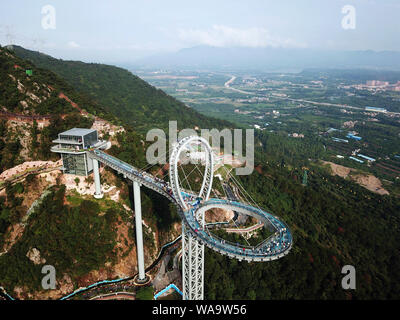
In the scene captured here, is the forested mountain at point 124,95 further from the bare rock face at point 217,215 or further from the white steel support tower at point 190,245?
the white steel support tower at point 190,245

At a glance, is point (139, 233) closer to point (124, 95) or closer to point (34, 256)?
point (34, 256)

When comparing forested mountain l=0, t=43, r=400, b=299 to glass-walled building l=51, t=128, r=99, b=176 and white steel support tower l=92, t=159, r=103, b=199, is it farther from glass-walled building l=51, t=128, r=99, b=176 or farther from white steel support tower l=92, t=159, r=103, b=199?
glass-walled building l=51, t=128, r=99, b=176

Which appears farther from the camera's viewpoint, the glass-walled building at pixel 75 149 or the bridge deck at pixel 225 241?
the glass-walled building at pixel 75 149

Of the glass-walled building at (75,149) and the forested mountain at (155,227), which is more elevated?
the glass-walled building at (75,149)

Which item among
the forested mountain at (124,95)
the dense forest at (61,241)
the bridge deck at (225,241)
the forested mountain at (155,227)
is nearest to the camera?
the bridge deck at (225,241)

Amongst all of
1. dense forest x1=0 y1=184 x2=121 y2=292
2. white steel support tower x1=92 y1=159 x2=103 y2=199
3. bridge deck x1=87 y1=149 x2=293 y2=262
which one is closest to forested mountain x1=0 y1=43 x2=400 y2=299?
dense forest x1=0 y1=184 x2=121 y2=292

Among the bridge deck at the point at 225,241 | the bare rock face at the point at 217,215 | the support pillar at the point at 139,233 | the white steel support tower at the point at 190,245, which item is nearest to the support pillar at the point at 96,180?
the bridge deck at the point at 225,241

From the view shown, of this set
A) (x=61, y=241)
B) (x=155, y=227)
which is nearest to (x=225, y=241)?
(x=155, y=227)

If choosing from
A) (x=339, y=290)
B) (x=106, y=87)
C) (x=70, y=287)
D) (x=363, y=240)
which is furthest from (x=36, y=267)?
(x=106, y=87)

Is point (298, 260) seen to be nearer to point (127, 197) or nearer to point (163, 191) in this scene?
point (163, 191)
